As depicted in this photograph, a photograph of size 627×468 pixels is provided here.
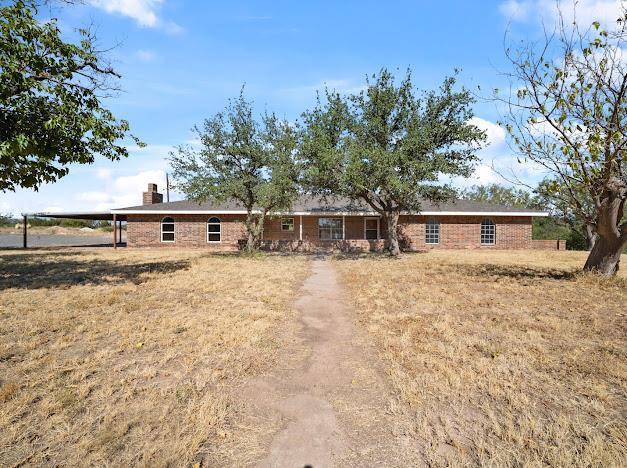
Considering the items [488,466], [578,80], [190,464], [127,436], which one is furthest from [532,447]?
[578,80]

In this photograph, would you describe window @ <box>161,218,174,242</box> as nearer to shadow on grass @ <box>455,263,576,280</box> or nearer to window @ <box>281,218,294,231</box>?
window @ <box>281,218,294,231</box>

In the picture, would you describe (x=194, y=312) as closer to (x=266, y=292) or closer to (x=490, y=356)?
(x=266, y=292)

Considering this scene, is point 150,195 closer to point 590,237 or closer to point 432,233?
point 432,233

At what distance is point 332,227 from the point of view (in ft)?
83.8

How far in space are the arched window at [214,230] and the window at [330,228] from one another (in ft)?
23.2

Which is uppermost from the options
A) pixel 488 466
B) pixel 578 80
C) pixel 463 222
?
pixel 578 80

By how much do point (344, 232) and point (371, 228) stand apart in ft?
6.70

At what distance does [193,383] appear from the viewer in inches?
148

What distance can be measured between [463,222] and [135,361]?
24773 millimetres

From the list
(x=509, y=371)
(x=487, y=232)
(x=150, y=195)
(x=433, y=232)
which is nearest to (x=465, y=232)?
(x=487, y=232)

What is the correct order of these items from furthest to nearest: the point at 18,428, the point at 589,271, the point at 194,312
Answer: the point at 589,271, the point at 194,312, the point at 18,428

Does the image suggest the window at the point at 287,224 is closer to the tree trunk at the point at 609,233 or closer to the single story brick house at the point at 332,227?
the single story brick house at the point at 332,227

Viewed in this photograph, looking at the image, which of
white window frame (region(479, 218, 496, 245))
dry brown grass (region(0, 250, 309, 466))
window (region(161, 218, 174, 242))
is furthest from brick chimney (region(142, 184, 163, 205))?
white window frame (region(479, 218, 496, 245))

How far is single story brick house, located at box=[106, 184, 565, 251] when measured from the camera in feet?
79.5
